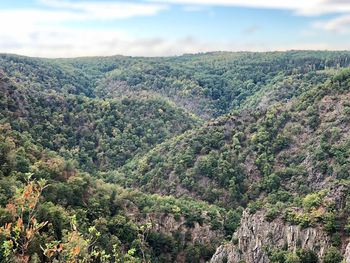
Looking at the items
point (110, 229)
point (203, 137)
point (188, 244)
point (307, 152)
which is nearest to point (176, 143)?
point (203, 137)

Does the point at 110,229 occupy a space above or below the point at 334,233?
below

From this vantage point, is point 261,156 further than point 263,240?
Yes

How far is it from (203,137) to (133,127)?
44310mm

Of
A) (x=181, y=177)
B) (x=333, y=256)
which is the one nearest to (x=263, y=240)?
(x=333, y=256)

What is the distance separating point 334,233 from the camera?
4791 cm

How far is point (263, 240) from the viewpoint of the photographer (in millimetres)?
54312

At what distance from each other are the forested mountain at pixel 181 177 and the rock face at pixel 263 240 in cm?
15

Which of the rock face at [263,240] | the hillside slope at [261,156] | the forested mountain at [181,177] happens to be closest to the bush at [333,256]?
the forested mountain at [181,177]

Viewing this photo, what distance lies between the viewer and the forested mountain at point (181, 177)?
49.6 m

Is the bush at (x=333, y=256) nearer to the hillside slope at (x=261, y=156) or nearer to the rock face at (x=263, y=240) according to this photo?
the rock face at (x=263, y=240)

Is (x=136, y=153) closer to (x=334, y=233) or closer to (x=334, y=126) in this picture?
(x=334, y=126)

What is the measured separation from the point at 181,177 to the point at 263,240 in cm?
5073

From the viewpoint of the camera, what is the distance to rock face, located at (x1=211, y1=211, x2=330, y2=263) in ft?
160

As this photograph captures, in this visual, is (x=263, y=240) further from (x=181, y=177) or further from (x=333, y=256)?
(x=181, y=177)
